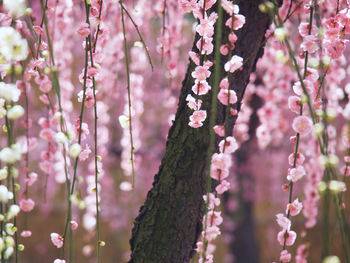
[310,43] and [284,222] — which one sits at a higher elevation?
[310,43]

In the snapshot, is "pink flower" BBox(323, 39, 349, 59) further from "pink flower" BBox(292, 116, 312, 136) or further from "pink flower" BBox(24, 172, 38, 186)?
"pink flower" BBox(24, 172, 38, 186)

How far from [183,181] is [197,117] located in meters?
0.19

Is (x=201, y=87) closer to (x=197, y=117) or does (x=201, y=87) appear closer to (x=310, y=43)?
(x=197, y=117)

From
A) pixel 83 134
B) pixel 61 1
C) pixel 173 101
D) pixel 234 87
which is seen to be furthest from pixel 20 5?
pixel 173 101

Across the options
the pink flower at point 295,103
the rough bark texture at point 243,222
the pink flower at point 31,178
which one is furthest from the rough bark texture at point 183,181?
the rough bark texture at point 243,222

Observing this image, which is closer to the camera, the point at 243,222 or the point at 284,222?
the point at 284,222

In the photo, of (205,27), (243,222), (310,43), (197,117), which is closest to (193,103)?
(197,117)

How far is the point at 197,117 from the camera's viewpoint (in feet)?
3.22

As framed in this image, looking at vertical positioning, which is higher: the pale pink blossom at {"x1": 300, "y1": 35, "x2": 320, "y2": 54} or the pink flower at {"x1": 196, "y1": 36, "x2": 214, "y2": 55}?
the pink flower at {"x1": 196, "y1": 36, "x2": 214, "y2": 55}

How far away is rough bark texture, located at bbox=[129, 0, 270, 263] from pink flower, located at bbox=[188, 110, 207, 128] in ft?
0.29

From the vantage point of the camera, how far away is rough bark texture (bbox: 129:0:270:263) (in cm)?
109

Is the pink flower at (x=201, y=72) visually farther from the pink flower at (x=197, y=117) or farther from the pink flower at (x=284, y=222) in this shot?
the pink flower at (x=284, y=222)

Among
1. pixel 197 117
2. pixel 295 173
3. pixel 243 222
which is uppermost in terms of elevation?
pixel 197 117

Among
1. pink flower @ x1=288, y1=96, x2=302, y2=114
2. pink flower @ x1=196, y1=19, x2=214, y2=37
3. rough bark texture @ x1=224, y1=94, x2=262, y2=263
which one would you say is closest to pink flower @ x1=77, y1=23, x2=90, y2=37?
pink flower @ x1=196, y1=19, x2=214, y2=37
